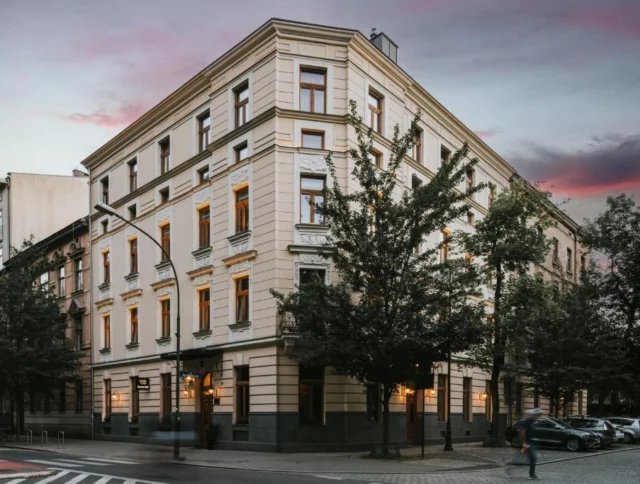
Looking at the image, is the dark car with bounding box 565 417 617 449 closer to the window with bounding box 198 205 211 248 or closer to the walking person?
the walking person

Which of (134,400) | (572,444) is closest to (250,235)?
(134,400)

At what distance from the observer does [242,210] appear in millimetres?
29750

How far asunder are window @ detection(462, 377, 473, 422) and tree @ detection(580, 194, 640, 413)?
1247 cm

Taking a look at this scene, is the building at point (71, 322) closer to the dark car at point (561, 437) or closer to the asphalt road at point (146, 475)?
the asphalt road at point (146, 475)

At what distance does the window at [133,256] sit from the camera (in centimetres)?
3750

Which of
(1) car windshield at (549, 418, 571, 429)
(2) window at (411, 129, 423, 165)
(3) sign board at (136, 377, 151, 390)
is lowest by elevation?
(1) car windshield at (549, 418, 571, 429)

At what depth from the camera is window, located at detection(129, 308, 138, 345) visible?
37.1m

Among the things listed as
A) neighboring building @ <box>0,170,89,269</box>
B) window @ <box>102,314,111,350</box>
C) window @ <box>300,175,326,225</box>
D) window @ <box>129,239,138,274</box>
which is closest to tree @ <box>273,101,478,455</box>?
window @ <box>300,175,326,225</box>

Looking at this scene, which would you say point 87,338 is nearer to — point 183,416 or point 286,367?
point 183,416

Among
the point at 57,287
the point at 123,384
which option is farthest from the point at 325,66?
the point at 57,287

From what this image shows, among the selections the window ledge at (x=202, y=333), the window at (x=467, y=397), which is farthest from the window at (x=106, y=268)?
the window at (x=467, y=397)

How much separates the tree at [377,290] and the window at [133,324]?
49.0 ft

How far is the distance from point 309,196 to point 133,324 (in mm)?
14548

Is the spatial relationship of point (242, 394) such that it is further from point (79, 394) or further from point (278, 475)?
point (79, 394)
